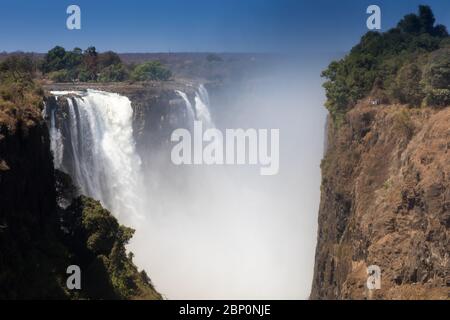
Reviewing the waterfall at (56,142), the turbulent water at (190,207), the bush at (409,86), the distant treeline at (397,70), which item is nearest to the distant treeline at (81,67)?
the turbulent water at (190,207)

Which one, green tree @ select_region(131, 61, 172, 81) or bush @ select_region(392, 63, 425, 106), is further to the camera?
green tree @ select_region(131, 61, 172, 81)

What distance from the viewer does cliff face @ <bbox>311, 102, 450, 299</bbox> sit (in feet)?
64.5

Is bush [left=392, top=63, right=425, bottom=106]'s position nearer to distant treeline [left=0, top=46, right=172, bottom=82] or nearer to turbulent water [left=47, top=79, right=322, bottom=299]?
turbulent water [left=47, top=79, right=322, bottom=299]

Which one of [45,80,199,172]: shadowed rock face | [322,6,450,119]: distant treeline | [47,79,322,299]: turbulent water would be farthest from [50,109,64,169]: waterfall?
[322,6,450,119]: distant treeline

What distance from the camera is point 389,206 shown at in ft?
74.3

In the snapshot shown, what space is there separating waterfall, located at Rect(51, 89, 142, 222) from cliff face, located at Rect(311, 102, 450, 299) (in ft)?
43.9

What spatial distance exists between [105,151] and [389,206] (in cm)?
1835

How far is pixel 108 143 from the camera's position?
34.4 m

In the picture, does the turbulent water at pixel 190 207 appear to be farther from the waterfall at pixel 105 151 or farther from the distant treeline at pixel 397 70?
the distant treeline at pixel 397 70

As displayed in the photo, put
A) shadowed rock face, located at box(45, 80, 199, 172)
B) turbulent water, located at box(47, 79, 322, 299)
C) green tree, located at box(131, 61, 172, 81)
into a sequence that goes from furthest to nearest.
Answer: green tree, located at box(131, 61, 172, 81) < shadowed rock face, located at box(45, 80, 199, 172) < turbulent water, located at box(47, 79, 322, 299)

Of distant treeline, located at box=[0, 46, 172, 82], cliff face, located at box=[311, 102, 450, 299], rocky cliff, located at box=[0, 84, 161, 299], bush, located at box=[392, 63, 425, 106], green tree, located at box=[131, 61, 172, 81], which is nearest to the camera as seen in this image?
rocky cliff, located at box=[0, 84, 161, 299]

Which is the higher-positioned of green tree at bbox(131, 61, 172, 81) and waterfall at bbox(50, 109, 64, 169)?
green tree at bbox(131, 61, 172, 81)

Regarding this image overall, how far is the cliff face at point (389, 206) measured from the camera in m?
19.7

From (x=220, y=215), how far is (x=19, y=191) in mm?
32372
